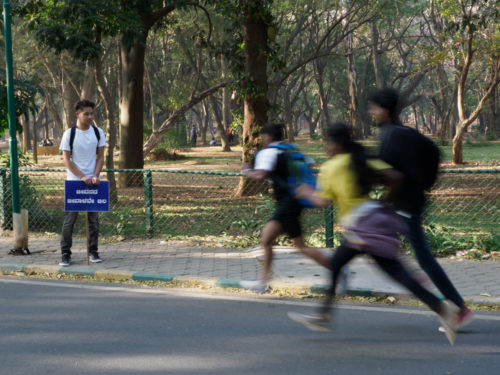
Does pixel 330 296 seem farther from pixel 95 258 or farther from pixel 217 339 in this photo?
pixel 95 258

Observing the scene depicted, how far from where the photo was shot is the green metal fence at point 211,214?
29.4 feet

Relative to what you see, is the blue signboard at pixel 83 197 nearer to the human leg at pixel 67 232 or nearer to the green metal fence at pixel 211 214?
the human leg at pixel 67 232

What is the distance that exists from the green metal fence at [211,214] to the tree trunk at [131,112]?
33cm

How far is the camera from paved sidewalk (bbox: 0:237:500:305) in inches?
253

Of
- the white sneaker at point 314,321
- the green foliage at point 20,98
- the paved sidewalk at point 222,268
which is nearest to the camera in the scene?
the white sneaker at point 314,321

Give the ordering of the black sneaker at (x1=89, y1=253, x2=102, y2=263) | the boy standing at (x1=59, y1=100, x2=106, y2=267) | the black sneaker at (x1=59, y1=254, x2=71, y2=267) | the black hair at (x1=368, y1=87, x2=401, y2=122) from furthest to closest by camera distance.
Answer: the black sneaker at (x1=89, y1=253, x2=102, y2=263), the black sneaker at (x1=59, y1=254, x2=71, y2=267), the boy standing at (x1=59, y1=100, x2=106, y2=267), the black hair at (x1=368, y1=87, x2=401, y2=122)

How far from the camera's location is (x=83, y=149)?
294 inches

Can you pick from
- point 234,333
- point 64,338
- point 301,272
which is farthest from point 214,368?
point 301,272

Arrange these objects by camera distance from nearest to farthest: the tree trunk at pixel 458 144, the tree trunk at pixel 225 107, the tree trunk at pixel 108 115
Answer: the tree trunk at pixel 108 115
the tree trunk at pixel 458 144
the tree trunk at pixel 225 107

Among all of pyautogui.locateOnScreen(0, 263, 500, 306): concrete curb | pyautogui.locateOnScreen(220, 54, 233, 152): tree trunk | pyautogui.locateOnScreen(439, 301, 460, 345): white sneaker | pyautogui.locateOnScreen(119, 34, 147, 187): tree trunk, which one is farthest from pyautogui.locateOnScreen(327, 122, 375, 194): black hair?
pyautogui.locateOnScreen(220, 54, 233, 152): tree trunk

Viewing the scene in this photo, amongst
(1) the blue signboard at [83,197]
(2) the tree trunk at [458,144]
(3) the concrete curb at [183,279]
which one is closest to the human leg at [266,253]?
(3) the concrete curb at [183,279]

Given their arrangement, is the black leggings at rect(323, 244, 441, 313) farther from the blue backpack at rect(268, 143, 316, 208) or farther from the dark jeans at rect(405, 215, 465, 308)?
the blue backpack at rect(268, 143, 316, 208)

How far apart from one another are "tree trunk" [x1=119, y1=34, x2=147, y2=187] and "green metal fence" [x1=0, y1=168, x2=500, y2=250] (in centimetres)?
33

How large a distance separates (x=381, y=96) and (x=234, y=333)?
2.21m
